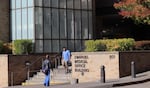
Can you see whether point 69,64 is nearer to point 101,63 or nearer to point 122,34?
point 101,63

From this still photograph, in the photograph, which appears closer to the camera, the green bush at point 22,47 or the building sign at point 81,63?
the building sign at point 81,63

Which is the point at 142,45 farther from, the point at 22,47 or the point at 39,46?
the point at 22,47

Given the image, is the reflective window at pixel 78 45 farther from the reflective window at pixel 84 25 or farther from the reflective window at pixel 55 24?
the reflective window at pixel 55 24

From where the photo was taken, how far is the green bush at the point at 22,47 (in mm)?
37781

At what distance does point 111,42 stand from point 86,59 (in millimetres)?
2090

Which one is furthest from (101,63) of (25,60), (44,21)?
(44,21)

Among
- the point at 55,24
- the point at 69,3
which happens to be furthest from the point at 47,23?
the point at 69,3

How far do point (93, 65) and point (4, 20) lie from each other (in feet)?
44.5

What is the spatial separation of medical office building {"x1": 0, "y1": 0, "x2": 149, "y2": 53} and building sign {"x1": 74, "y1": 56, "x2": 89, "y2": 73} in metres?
8.27

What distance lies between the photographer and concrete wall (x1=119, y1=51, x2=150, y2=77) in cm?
3020

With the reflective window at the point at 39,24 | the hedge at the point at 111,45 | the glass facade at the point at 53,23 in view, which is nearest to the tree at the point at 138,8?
the hedge at the point at 111,45

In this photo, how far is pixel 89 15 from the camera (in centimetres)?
4388

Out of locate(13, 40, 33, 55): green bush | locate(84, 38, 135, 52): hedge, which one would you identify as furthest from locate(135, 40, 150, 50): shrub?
locate(13, 40, 33, 55): green bush

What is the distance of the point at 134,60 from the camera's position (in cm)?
3117
